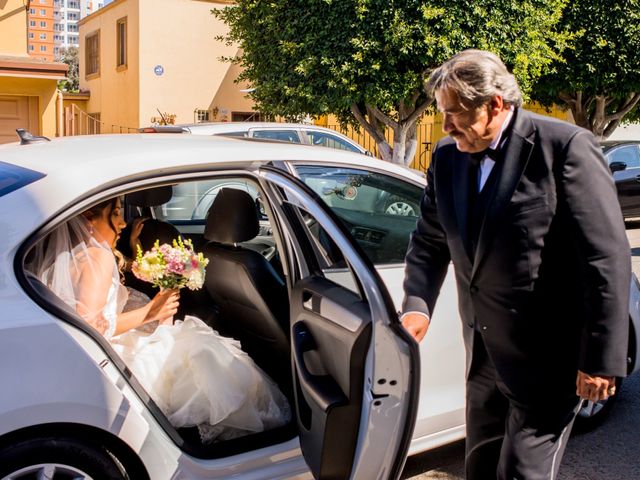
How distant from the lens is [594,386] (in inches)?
88.1

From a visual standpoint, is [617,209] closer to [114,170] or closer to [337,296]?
[337,296]

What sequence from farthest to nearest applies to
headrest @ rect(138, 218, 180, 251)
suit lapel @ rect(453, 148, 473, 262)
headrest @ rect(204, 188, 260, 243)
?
headrest @ rect(138, 218, 180, 251), headrest @ rect(204, 188, 260, 243), suit lapel @ rect(453, 148, 473, 262)

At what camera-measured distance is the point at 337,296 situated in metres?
2.64

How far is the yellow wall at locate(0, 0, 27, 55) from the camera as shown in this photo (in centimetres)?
1452

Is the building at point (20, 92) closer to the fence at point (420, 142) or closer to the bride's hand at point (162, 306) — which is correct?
the fence at point (420, 142)

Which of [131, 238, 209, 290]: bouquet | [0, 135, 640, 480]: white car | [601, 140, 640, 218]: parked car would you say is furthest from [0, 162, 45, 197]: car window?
[601, 140, 640, 218]: parked car

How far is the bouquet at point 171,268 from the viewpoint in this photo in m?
3.44

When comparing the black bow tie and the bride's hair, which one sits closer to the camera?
the black bow tie

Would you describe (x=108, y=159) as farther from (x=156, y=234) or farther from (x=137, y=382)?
(x=156, y=234)

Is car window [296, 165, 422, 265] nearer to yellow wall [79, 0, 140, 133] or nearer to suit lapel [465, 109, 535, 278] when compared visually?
suit lapel [465, 109, 535, 278]

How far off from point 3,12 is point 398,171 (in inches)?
523

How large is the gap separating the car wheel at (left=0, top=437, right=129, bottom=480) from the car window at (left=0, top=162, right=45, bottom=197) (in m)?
0.82

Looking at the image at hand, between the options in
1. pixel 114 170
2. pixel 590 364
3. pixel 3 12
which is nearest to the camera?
pixel 590 364

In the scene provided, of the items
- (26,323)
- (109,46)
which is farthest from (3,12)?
(26,323)
